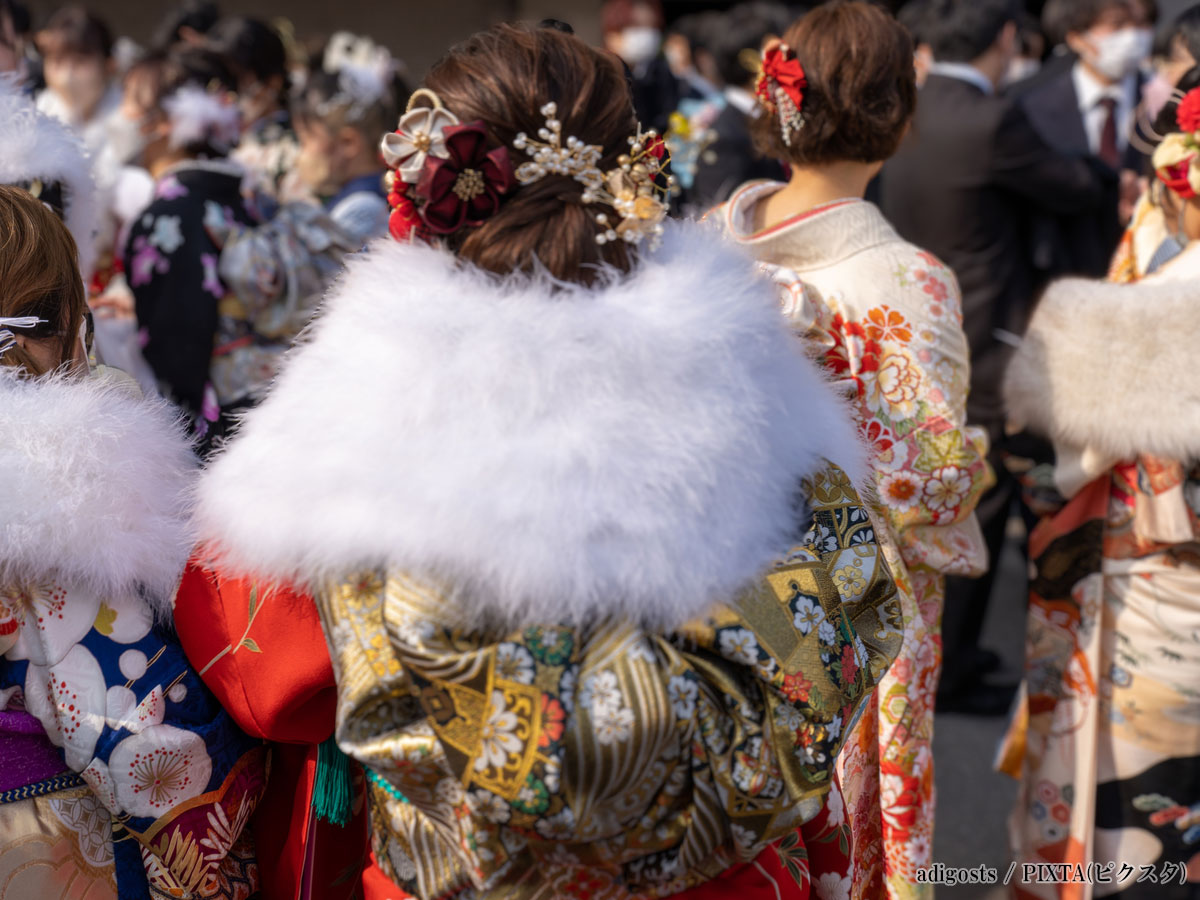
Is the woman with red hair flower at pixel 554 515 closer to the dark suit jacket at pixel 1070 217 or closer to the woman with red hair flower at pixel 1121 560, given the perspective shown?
the woman with red hair flower at pixel 1121 560

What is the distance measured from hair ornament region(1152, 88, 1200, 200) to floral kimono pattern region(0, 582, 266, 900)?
215 centimetres

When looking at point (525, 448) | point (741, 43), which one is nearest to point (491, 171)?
point (525, 448)

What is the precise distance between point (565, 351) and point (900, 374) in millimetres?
1128

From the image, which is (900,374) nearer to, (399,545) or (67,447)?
(399,545)

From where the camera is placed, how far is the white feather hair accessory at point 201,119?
366 cm

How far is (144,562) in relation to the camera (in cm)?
141

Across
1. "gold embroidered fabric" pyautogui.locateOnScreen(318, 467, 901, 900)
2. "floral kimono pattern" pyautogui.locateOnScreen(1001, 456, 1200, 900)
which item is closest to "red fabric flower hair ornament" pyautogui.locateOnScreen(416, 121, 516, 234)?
"gold embroidered fabric" pyautogui.locateOnScreen(318, 467, 901, 900)

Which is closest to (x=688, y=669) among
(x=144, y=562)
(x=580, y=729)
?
(x=580, y=729)

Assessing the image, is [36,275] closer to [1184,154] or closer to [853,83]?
[853,83]

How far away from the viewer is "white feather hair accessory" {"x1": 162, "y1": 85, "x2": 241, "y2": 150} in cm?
366

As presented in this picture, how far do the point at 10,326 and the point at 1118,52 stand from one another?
5.07 metres

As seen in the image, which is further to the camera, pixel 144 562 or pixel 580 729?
pixel 144 562

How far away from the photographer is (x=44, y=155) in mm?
2172

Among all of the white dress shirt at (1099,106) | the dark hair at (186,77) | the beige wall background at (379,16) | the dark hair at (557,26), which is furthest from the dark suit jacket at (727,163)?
the beige wall background at (379,16)
